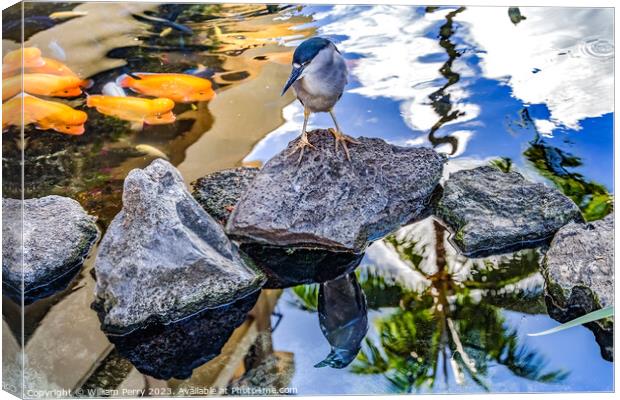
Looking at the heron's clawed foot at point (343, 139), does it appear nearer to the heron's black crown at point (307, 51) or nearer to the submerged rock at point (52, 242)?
the heron's black crown at point (307, 51)

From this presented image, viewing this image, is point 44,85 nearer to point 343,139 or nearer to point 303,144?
point 303,144

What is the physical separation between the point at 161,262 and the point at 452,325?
87cm

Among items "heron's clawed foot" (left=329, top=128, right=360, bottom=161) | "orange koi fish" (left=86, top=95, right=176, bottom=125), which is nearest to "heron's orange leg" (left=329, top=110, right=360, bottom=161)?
"heron's clawed foot" (left=329, top=128, right=360, bottom=161)

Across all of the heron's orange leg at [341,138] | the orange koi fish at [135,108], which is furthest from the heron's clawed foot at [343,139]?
the orange koi fish at [135,108]

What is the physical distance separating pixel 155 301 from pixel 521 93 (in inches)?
56.5

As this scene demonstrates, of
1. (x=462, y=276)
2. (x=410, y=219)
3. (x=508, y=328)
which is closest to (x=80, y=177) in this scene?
(x=410, y=219)

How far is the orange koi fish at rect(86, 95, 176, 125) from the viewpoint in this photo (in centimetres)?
297

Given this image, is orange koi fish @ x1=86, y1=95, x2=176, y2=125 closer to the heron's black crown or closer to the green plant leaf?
the heron's black crown

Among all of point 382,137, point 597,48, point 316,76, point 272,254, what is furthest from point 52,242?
point 597,48

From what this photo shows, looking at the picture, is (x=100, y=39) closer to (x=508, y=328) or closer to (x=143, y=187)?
(x=143, y=187)

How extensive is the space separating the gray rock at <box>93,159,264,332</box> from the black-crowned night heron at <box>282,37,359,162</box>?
467mm

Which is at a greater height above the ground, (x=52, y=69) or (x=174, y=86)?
(x=52, y=69)

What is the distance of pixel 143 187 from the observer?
255 centimetres

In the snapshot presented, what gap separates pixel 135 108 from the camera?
302cm
